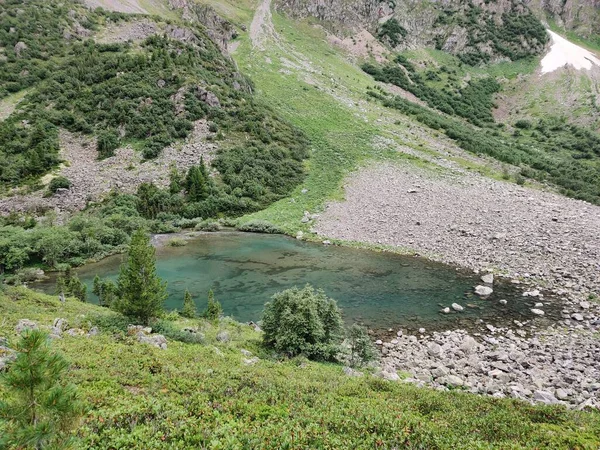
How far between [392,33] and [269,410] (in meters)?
139

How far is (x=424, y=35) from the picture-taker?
128000mm

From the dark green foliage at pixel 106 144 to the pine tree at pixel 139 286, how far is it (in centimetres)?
4427

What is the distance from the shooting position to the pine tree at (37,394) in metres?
5.04

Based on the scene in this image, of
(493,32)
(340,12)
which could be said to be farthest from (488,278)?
(493,32)

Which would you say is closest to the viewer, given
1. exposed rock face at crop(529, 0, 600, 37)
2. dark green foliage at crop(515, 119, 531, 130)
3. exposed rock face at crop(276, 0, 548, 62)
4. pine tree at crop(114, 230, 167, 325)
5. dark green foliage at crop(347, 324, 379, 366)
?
dark green foliage at crop(347, 324, 379, 366)

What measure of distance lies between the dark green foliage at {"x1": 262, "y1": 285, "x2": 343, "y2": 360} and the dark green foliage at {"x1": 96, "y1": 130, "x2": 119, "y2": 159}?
4899cm

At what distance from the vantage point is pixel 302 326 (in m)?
18.1

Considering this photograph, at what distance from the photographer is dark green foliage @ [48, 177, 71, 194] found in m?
47.9

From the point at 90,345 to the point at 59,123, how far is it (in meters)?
60.3

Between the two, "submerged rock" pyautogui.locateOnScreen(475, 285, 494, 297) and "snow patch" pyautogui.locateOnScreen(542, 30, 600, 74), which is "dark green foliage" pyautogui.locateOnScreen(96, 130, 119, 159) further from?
"snow patch" pyautogui.locateOnScreen(542, 30, 600, 74)

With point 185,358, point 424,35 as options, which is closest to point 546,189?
point 185,358

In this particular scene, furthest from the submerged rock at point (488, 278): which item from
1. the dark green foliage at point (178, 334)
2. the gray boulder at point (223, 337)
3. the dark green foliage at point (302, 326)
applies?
the dark green foliage at point (178, 334)

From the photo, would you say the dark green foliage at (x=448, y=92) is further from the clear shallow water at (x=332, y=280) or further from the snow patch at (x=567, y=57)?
the clear shallow water at (x=332, y=280)

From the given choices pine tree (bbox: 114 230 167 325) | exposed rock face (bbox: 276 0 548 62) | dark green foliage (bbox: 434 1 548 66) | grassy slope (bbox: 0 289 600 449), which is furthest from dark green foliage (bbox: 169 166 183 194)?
dark green foliage (bbox: 434 1 548 66)
